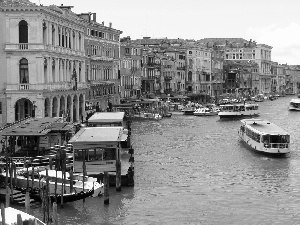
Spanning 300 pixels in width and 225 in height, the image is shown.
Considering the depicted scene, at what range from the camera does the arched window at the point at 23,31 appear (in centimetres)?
3419

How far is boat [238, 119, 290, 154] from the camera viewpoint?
31516 mm

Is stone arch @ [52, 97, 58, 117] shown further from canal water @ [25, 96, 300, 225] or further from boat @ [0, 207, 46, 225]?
boat @ [0, 207, 46, 225]

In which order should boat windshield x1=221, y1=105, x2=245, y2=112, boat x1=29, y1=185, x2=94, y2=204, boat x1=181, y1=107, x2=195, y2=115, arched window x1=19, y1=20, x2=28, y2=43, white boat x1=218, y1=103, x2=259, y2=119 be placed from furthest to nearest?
1. boat x1=181, y1=107, x2=195, y2=115
2. boat windshield x1=221, y1=105, x2=245, y2=112
3. white boat x1=218, y1=103, x2=259, y2=119
4. arched window x1=19, y1=20, x2=28, y2=43
5. boat x1=29, y1=185, x2=94, y2=204

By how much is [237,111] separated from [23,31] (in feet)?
104

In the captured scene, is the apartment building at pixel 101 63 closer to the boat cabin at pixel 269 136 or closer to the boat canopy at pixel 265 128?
the boat canopy at pixel 265 128

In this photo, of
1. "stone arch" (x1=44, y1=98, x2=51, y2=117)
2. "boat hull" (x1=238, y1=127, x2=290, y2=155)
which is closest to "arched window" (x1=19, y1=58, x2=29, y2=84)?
"stone arch" (x1=44, y1=98, x2=51, y2=117)

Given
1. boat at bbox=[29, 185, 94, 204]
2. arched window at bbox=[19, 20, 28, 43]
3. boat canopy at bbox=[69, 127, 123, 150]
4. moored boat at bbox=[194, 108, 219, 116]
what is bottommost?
boat at bbox=[29, 185, 94, 204]

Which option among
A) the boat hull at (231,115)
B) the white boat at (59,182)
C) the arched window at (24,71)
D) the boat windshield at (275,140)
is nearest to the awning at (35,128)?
the white boat at (59,182)

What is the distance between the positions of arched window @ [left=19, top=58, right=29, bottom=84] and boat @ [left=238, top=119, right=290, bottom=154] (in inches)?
510

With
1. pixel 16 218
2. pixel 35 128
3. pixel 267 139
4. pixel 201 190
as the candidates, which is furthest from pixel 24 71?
pixel 16 218

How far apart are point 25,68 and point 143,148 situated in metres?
7.91

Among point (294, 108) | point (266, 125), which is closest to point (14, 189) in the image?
point (266, 125)

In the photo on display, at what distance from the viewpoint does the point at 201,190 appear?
901 inches

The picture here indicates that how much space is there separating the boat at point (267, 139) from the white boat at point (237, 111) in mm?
22909
